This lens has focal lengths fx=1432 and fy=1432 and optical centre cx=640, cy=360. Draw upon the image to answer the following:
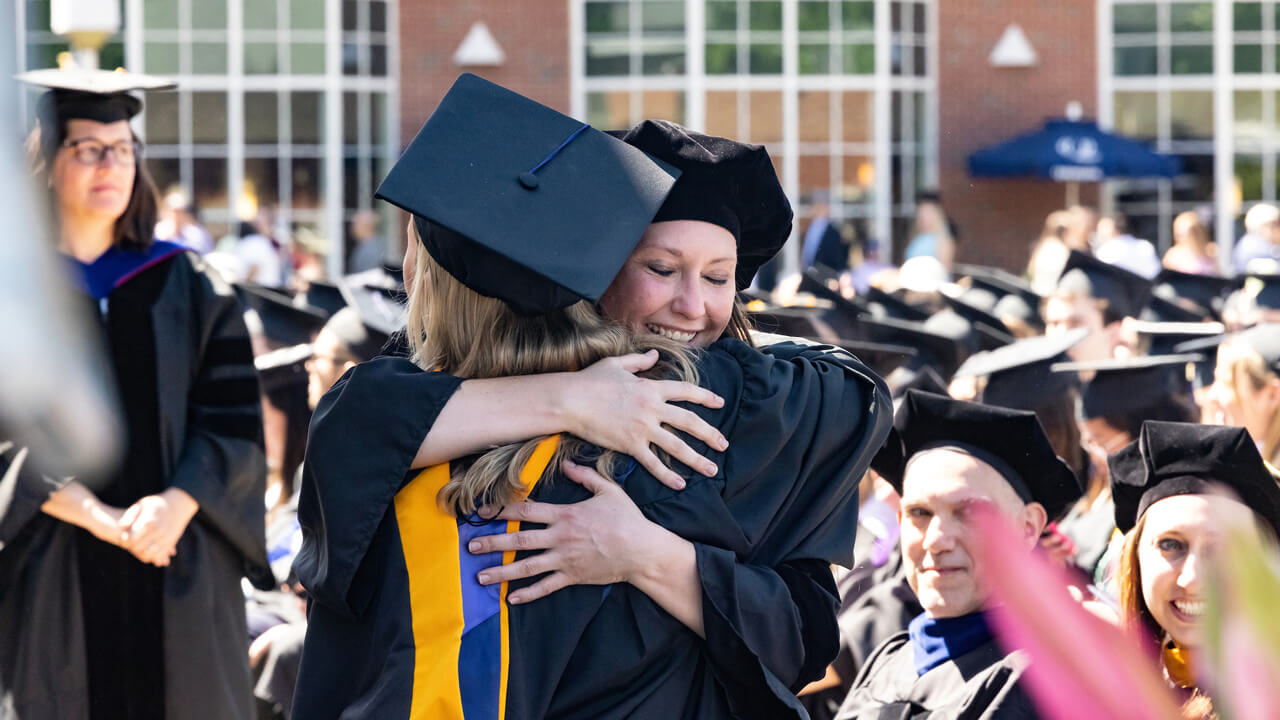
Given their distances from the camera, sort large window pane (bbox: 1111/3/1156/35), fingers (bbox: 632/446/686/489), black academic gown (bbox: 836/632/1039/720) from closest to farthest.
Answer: fingers (bbox: 632/446/686/489) < black academic gown (bbox: 836/632/1039/720) < large window pane (bbox: 1111/3/1156/35)

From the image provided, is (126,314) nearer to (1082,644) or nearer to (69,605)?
(69,605)

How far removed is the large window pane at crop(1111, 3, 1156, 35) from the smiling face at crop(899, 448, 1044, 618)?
1479 centimetres

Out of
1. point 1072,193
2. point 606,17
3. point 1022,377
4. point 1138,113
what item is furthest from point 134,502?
point 1138,113

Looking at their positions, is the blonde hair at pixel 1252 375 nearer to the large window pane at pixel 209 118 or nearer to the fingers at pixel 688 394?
the fingers at pixel 688 394

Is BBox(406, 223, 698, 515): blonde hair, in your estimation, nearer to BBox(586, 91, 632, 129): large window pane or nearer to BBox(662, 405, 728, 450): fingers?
BBox(662, 405, 728, 450): fingers

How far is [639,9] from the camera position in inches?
638

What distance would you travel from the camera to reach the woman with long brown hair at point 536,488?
1663mm

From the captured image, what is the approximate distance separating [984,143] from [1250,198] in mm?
3112

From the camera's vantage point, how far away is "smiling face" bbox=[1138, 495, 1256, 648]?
8.71ft

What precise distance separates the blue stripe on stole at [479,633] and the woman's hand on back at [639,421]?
0.16m

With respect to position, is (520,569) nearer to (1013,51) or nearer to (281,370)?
(281,370)

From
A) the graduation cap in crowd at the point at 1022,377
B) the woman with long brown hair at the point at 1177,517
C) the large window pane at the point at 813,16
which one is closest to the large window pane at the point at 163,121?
the large window pane at the point at 813,16

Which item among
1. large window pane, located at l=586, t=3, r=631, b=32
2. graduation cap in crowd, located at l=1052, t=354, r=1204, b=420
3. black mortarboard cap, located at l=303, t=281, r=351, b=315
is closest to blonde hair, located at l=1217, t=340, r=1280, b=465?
graduation cap in crowd, located at l=1052, t=354, r=1204, b=420

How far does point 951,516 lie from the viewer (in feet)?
10.1
